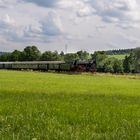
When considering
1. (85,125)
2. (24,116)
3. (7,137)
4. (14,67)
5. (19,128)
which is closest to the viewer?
(7,137)

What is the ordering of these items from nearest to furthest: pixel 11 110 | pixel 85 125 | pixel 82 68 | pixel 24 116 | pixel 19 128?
pixel 19 128 < pixel 85 125 < pixel 24 116 < pixel 11 110 < pixel 82 68

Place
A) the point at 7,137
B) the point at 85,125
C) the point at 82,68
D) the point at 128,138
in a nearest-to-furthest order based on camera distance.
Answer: the point at 7,137 → the point at 128,138 → the point at 85,125 → the point at 82,68

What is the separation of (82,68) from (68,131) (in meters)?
151

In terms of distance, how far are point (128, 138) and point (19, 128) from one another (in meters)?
2.85

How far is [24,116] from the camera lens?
15125mm

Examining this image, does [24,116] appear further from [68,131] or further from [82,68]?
[82,68]

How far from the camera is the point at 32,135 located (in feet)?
38.4

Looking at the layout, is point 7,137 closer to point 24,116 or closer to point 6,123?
point 6,123

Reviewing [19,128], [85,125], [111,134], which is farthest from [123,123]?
[19,128]

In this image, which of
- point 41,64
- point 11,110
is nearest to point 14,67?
point 41,64

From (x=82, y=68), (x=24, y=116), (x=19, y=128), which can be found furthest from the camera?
(x=82, y=68)

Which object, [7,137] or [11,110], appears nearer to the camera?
[7,137]

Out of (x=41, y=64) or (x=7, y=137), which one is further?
(x=41, y=64)

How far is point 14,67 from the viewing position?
175875mm
